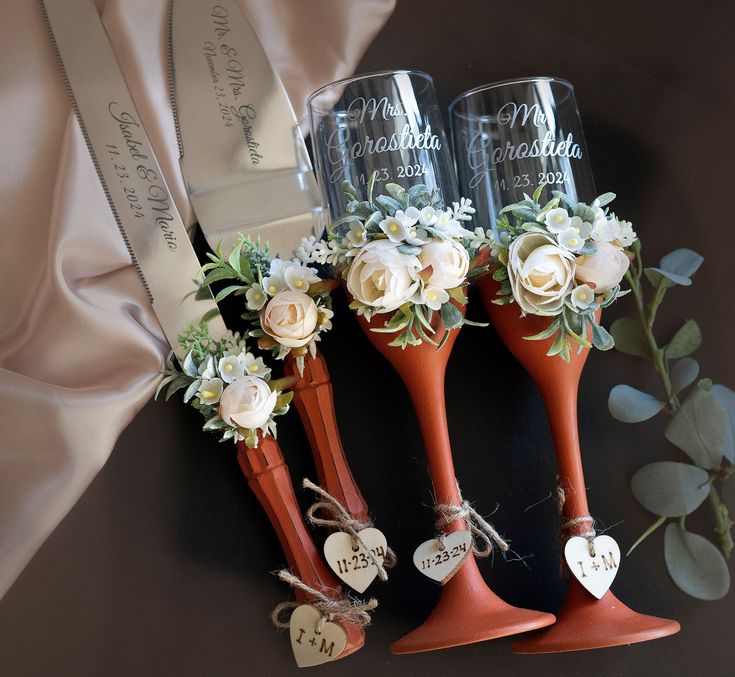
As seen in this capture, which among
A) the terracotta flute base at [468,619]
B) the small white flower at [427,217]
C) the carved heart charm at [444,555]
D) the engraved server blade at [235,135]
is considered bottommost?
the terracotta flute base at [468,619]

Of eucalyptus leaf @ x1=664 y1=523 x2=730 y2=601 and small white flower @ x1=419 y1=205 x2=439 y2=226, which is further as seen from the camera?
eucalyptus leaf @ x1=664 y1=523 x2=730 y2=601


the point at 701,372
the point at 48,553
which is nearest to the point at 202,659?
the point at 48,553

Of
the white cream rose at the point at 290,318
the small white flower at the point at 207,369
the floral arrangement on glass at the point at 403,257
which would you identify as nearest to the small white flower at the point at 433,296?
the floral arrangement on glass at the point at 403,257

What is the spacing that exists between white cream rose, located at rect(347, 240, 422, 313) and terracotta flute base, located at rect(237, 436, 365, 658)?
19cm

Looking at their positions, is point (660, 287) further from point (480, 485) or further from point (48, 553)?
point (48, 553)

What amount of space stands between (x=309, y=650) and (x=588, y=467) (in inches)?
13.8

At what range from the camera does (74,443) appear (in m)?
0.77

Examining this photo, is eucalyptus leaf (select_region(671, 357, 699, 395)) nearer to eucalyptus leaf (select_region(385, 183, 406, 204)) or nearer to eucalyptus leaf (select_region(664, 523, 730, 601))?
eucalyptus leaf (select_region(664, 523, 730, 601))

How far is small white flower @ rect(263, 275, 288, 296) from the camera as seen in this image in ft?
2.41

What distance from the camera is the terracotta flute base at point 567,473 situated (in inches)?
28.3

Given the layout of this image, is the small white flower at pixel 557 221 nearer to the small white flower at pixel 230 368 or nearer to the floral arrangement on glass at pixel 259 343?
the floral arrangement on glass at pixel 259 343

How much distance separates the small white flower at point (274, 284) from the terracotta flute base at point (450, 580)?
85mm

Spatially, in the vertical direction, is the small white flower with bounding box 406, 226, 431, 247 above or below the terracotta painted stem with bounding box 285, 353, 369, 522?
above

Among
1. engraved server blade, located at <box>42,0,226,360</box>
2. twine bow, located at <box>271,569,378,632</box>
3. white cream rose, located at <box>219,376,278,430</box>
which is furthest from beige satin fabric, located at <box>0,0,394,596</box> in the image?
twine bow, located at <box>271,569,378,632</box>
